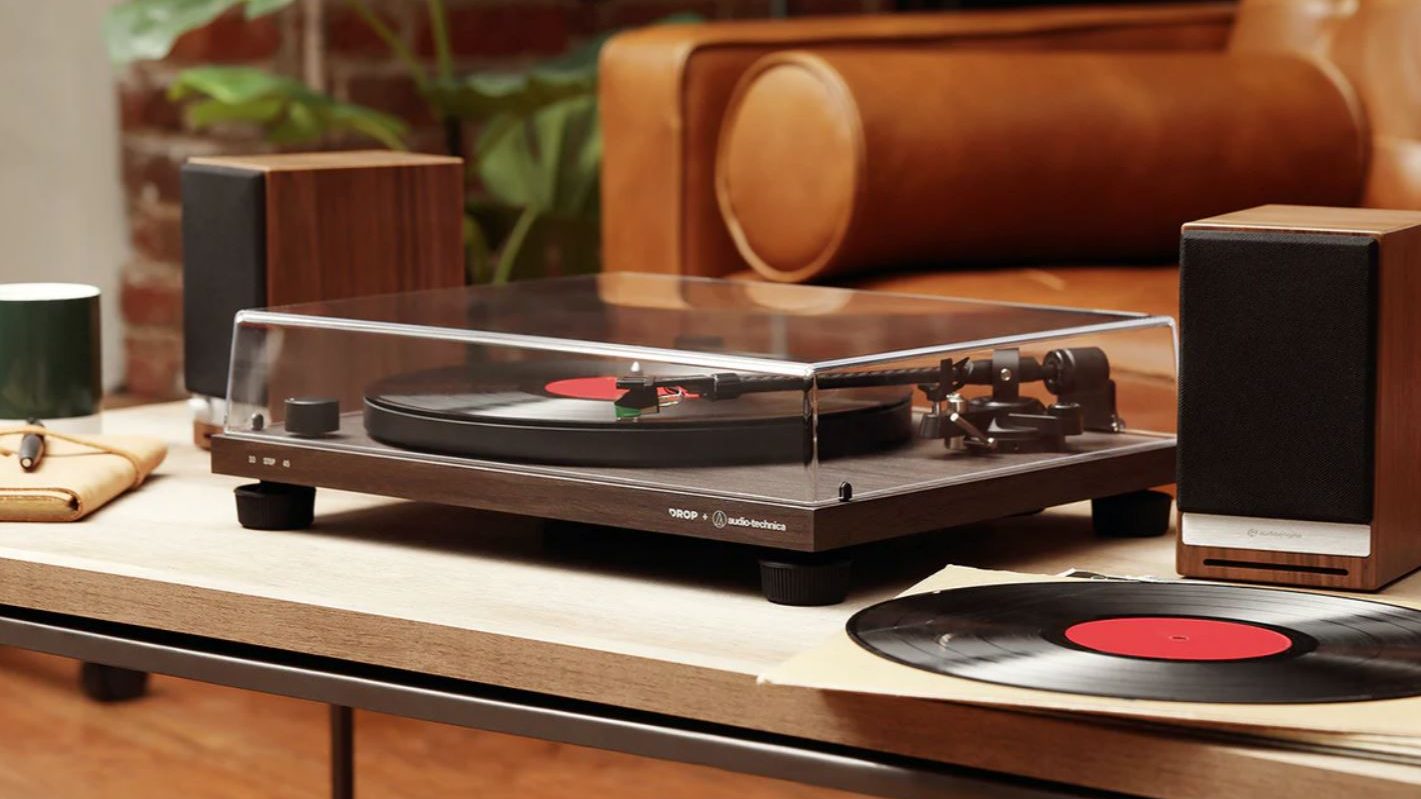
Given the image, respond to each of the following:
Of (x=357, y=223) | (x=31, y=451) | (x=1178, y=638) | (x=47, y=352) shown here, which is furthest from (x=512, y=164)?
(x=1178, y=638)

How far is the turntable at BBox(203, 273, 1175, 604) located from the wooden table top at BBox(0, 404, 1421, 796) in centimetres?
3

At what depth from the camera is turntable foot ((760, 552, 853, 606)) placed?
872mm

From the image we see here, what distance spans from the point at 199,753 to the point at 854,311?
1.28 metres

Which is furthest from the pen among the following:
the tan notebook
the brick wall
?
the brick wall

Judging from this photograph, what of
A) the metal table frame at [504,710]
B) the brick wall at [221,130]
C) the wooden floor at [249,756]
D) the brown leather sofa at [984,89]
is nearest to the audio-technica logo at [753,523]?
the metal table frame at [504,710]

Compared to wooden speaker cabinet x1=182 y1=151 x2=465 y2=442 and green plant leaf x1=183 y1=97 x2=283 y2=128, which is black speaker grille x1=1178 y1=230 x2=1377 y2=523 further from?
green plant leaf x1=183 y1=97 x2=283 y2=128

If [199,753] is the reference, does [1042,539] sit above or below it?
above

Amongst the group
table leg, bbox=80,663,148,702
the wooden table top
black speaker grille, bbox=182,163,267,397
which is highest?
black speaker grille, bbox=182,163,267,397

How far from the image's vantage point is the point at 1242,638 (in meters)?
→ 0.75

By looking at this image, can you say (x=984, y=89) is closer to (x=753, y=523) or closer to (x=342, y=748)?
(x=342, y=748)

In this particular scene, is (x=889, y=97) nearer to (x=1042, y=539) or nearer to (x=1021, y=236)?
Answer: (x=1021, y=236)

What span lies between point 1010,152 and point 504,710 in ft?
4.01

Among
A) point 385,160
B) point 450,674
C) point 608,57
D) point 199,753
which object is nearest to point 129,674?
point 199,753

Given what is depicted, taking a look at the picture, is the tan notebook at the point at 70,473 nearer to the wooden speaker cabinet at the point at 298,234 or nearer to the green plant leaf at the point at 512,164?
the wooden speaker cabinet at the point at 298,234
